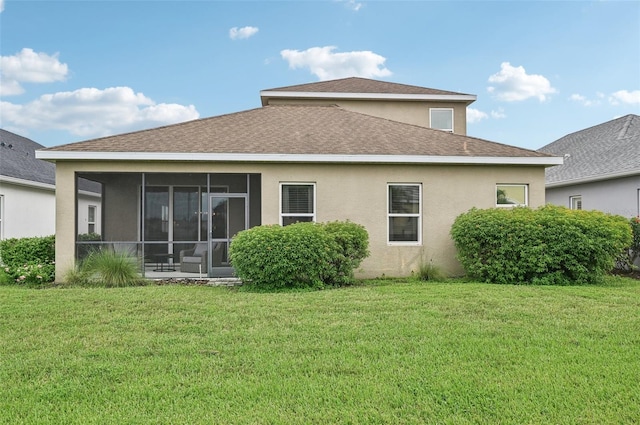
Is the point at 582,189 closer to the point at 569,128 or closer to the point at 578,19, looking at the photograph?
the point at 578,19

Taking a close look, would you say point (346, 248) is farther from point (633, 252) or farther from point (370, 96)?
point (370, 96)

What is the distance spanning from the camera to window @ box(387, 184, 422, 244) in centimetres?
1188

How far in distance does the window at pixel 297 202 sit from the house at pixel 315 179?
1.0 inches

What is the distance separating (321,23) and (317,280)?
11.8 metres

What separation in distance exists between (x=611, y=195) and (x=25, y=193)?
20642mm

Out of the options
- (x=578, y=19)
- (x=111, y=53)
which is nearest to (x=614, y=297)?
(x=578, y=19)

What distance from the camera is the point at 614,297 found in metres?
8.28

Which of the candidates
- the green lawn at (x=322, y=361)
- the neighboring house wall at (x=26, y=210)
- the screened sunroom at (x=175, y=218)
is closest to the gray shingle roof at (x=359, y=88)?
the screened sunroom at (x=175, y=218)

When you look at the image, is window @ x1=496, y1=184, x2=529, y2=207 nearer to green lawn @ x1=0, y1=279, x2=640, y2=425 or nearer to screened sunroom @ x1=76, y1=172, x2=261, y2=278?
green lawn @ x1=0, y1=279, x2=640, y2=425

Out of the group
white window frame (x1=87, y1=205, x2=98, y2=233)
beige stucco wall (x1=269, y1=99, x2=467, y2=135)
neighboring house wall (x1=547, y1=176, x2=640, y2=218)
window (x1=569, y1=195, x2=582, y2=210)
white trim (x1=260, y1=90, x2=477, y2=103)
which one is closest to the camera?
neighboring house wall (x1=547, y1=176, x2=640, y2=218)

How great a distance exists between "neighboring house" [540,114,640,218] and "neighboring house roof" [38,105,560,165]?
4524mm

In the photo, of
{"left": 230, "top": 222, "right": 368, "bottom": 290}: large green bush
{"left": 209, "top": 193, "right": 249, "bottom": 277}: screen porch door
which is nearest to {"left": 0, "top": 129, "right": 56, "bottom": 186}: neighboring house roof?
{"left": 209, "top": 193, "right": 249, "bottom": 277}: screen porch door

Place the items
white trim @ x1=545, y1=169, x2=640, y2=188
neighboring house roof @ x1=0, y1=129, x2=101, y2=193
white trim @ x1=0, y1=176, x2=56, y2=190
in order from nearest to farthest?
white trim @ x1=545, y1=169, x2=640, y2=188, white trim @ x1=0, y1=176, x2=56, y2=190, neighboring house roof @ x1=0, y1=129, x2=101, y2=193

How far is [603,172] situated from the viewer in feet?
50.0
